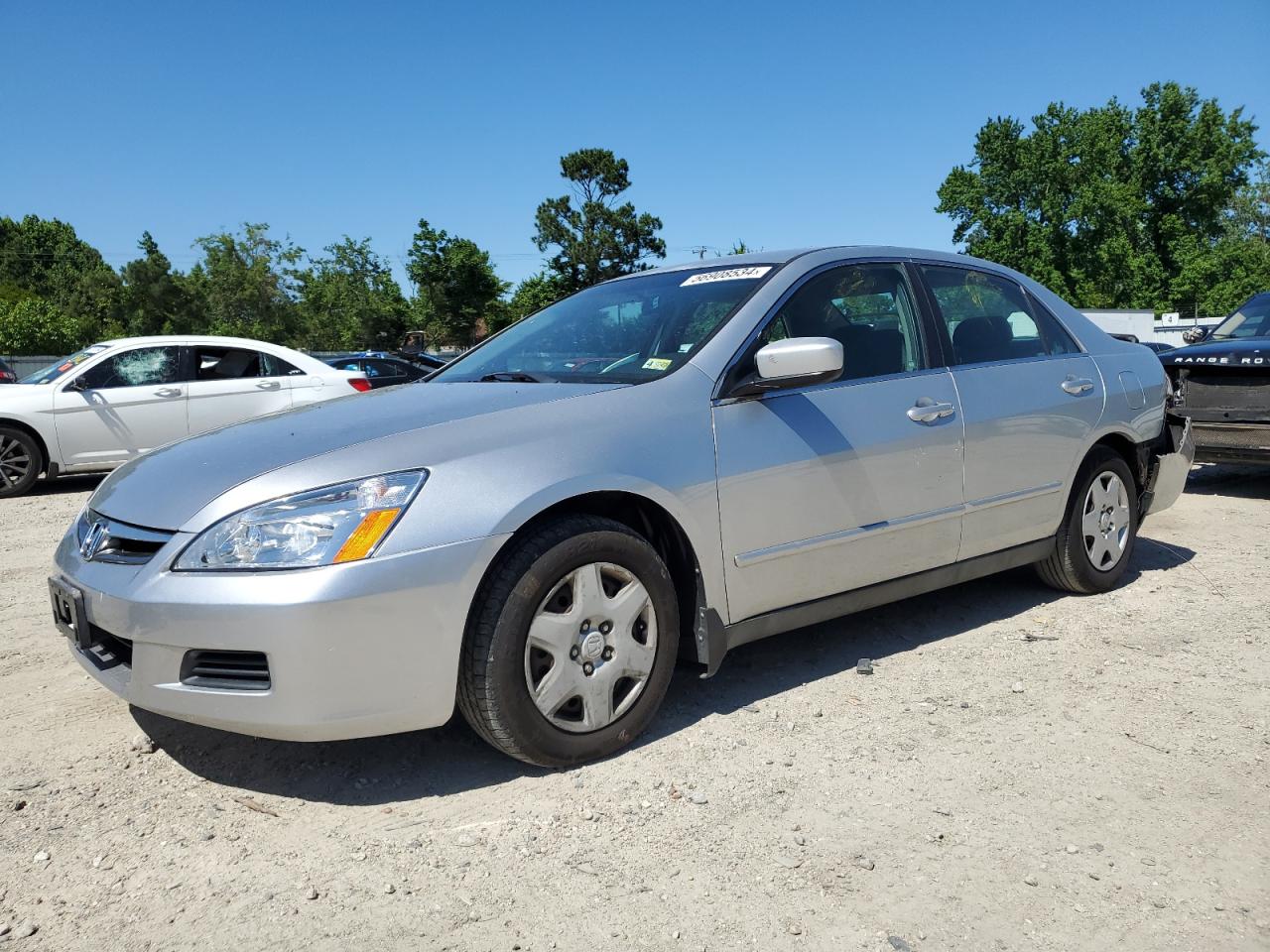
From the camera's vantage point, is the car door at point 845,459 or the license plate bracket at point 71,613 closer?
the license plate bracket at point 71,613

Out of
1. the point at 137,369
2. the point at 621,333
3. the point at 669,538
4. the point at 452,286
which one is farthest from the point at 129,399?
the point at 452,286

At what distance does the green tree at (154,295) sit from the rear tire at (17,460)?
6053 centimetres

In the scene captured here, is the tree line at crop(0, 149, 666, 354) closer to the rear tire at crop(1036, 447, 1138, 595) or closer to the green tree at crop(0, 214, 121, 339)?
the green tree at crop(0, 214, 121, 339)

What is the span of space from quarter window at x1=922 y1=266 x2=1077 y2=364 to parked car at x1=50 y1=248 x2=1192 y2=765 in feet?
0.05

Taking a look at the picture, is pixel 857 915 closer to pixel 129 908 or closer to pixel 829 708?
pixel 829 708

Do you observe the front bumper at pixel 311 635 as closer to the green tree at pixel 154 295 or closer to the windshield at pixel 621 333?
the windshield at pixel 621 333

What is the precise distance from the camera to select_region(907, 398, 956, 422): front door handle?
373 centimetres

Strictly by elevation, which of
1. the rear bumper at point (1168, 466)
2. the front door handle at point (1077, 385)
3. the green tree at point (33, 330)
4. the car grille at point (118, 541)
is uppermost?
the green tree at point (33, 330)

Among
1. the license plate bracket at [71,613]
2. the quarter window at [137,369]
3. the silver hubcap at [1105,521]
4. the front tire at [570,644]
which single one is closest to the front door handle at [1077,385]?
the silver hubcap at [1105,521]

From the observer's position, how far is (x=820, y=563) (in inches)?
136

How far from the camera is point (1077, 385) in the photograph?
4.45 metres

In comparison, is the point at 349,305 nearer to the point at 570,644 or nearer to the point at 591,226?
the point at 591,226

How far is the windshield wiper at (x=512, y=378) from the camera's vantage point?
11.2 ft

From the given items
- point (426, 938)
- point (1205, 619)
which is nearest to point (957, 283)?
point (1205, 619)
